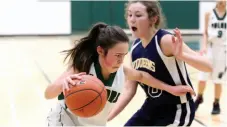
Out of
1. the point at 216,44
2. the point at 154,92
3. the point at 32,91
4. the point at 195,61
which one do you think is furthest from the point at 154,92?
the point at 32,91

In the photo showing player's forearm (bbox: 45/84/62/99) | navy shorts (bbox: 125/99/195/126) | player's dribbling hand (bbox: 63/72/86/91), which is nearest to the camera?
player's dribbling hand (bbox: 63/72/86/91)

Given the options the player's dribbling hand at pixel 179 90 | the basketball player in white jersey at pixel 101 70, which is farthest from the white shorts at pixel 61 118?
the player's dribbling hand at pixel 179 90

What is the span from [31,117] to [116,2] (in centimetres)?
1181

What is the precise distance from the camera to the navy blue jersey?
2881mm

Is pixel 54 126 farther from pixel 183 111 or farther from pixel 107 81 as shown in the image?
pixel 183 111

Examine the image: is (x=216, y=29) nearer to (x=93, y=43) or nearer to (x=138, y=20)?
(x=138, y=20)

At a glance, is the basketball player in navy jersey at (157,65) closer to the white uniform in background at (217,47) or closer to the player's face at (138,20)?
the player's face at (138,20)

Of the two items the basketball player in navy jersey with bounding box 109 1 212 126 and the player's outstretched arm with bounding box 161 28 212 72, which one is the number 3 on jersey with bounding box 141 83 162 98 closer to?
the basketball player in navy jersey with bounding box 109 1 212 126

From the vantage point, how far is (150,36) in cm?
294

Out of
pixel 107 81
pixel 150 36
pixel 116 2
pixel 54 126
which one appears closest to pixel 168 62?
pixel 150 36

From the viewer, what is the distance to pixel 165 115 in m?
2.95

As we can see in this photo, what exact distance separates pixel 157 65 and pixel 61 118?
74 centimetres

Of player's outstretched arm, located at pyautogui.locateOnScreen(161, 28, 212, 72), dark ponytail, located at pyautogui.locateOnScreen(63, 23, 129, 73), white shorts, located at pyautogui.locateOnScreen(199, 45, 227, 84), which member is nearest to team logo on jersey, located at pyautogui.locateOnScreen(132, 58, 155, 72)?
player's outstretched arm, located at pyautogui.locateOnScreen(161, 28, 212, 72)

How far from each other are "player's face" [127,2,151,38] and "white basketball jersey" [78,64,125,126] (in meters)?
0.35
